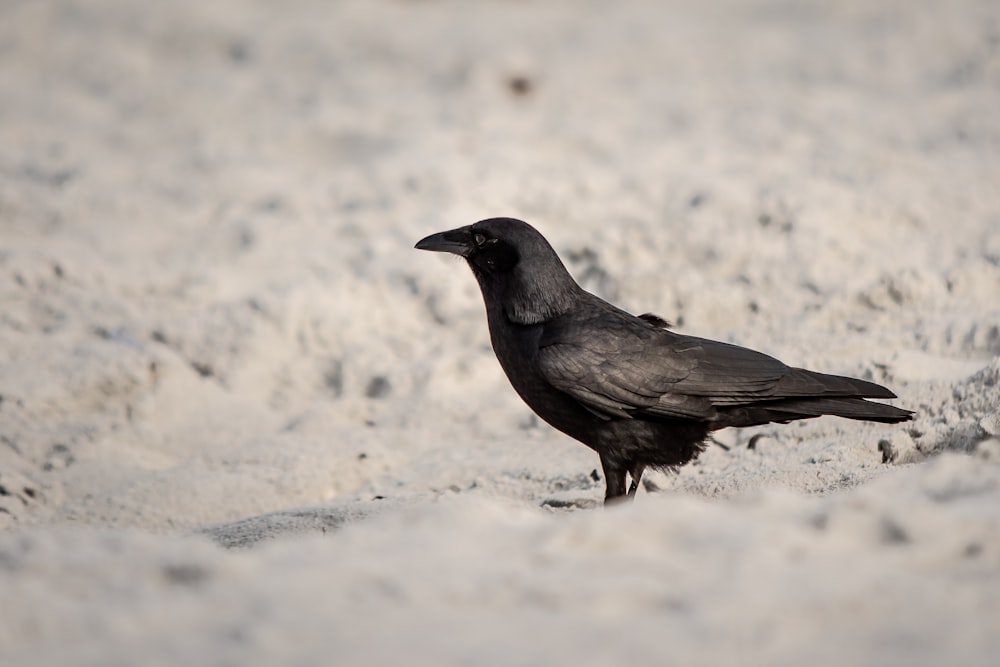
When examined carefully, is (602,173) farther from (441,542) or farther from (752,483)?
(441,542)

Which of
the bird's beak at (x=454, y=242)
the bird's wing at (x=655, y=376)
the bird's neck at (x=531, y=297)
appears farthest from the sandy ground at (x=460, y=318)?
the bird's beak at (x=454, y=242)

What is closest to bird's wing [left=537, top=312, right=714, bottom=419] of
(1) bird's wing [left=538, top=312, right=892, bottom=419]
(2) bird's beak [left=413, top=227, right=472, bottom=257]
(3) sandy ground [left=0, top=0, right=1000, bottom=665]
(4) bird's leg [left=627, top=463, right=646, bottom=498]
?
(1) bird's wing [left=538, top=312, right=892, bottom=419]

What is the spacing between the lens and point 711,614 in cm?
228

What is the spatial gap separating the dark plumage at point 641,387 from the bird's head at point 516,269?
1 cm

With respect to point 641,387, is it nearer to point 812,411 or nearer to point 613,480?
point 613,480

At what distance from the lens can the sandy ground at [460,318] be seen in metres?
2.39

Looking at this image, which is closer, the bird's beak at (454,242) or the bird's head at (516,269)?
the bird's head at (516,269)

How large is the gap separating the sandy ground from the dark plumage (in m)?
0.26

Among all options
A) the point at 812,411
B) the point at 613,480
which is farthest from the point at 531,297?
the point at 812,411

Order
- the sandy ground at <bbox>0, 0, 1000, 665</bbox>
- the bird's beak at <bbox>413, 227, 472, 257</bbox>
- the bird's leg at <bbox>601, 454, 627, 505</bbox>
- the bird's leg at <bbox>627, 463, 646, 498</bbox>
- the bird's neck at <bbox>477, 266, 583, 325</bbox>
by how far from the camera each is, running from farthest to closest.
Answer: the bird's beak at <bbox>413, 227, 472, 257</bbox>, the bird's neck at <bbox>477, 266, 583, 325</bbox>, the bird's leg at <bbox>627, 463, 646, 498</bbox>, the bird's leg at <bbox>601, 454, 627, 505</bbox>, the sandy ground at <bbox>0, 0, 1000, 665</bbox>

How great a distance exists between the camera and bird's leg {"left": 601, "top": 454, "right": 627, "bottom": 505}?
14.2 ft

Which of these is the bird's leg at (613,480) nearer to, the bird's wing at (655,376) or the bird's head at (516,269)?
the bird's wing at (655,376)

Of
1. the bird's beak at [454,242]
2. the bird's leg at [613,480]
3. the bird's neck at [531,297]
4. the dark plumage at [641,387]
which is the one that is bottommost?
the bird's leg at [613,480]

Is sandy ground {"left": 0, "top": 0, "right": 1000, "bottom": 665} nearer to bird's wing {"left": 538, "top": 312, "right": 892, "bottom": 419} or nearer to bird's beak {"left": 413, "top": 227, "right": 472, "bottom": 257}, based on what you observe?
bird's wing {"left": 538, "top": 312, "right": 892, "bottom": 419}
